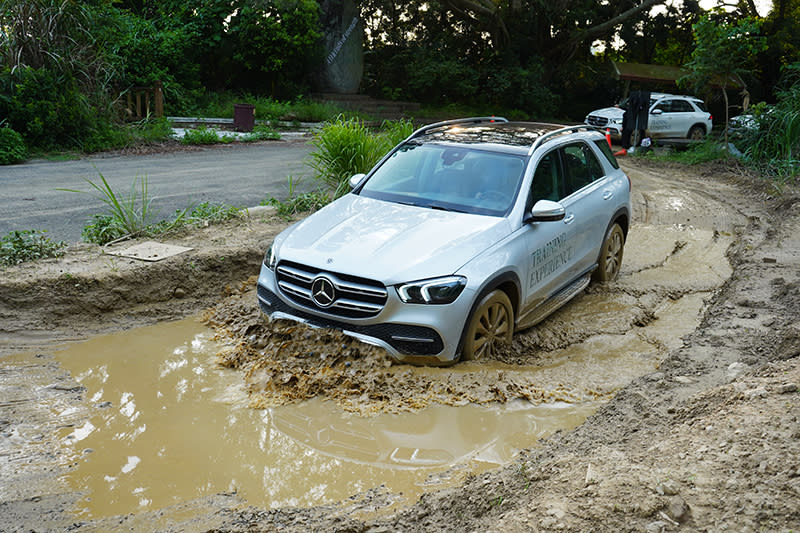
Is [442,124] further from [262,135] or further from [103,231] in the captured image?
[262,135]

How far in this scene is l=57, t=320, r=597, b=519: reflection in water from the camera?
13.9 ft

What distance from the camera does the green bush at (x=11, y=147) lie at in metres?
13.3

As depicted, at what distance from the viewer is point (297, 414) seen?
16.7 feet

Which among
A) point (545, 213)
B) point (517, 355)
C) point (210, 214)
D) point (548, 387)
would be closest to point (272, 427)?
point (548, 387)

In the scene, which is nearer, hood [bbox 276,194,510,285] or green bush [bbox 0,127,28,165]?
hood [bbox 276,194,510,285]

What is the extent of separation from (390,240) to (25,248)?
3.93 m

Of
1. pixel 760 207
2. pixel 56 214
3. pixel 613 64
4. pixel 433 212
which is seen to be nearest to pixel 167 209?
pixel 56 214

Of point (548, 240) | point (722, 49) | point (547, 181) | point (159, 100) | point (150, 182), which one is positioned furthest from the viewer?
point (159, 100)

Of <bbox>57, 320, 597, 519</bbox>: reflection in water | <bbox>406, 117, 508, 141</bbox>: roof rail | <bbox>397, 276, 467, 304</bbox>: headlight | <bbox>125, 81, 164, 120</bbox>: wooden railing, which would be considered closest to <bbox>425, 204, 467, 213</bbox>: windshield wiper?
<bbox>397, 276, 467, 304</bbox>: headlight

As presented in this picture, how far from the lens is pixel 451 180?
257 inches

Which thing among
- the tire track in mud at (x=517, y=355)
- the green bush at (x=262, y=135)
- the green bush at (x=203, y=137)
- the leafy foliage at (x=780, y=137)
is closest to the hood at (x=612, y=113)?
the leafy foliage at (x=780, y=137)

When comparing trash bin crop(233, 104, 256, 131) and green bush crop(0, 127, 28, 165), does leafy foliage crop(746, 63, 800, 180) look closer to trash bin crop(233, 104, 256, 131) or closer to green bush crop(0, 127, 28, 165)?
trash bin crop(233, 104, 256, 131)

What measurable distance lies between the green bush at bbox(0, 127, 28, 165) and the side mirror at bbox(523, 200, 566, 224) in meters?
10.9

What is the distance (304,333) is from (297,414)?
70cm
